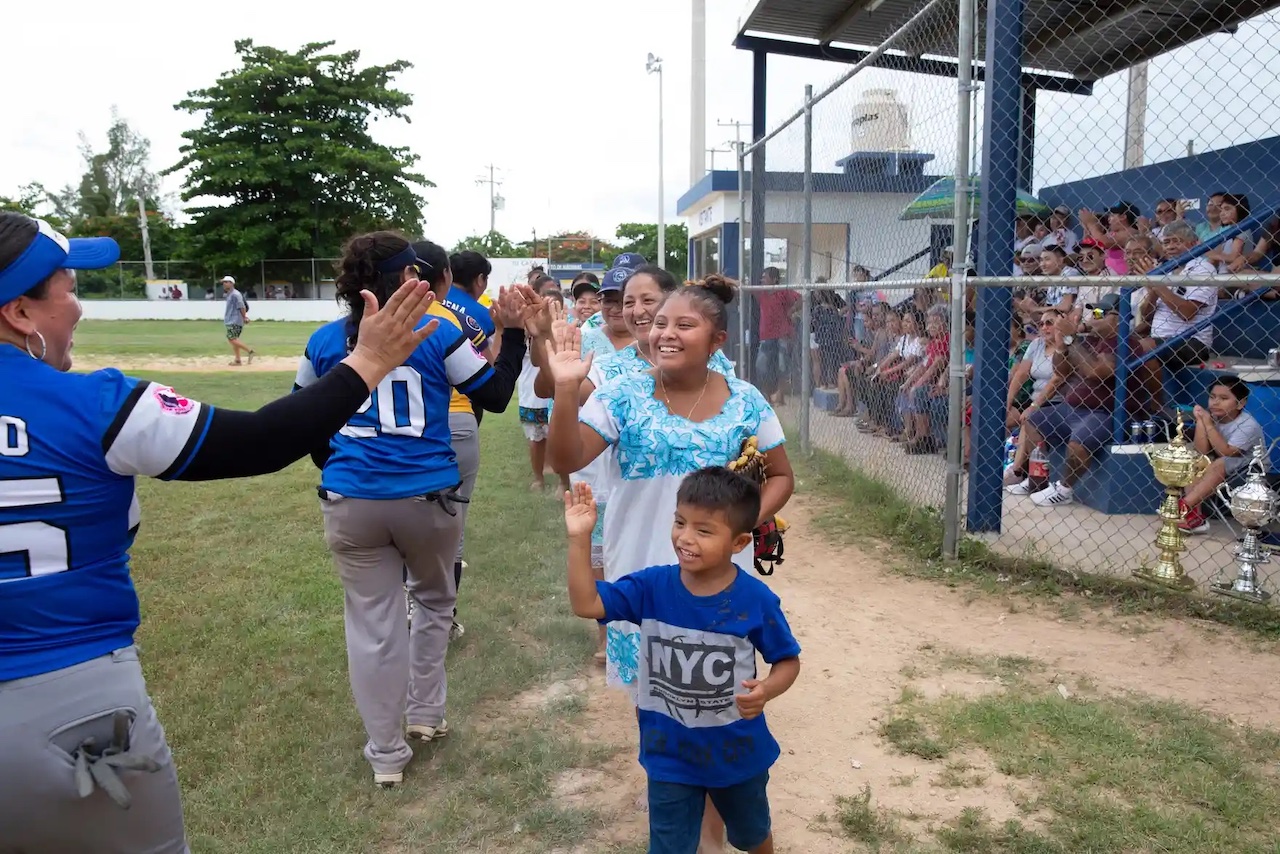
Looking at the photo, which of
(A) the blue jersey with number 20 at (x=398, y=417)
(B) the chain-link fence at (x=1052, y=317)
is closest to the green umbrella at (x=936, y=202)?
(B) the chain-link fence at (x=1052, y=317)

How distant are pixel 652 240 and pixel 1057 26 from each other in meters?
72.7

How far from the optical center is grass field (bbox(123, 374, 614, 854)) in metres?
3.35

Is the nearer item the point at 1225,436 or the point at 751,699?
the point at 751,699

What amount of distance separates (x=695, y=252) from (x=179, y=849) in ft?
63.7

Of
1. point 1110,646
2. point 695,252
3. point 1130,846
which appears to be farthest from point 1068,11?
point 695,252

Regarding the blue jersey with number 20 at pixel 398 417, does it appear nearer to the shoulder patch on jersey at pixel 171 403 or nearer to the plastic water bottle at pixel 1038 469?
the shoulder patch on jersey at pixel 171 403

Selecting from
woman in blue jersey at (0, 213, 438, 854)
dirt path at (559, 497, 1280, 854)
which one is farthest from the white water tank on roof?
woman in blue jersey at (0, 213, 438, 854)

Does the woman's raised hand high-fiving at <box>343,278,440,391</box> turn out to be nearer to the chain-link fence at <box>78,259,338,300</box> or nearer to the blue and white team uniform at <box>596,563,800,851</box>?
the blue and white team uniform at <box>596,563,800,851</box>

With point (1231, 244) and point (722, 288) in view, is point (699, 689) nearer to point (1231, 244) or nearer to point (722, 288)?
point (722, 288)

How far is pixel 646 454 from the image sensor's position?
10.1ft

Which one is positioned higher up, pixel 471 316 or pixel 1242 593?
pixel 471 316

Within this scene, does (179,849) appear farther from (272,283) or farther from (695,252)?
(272,283)

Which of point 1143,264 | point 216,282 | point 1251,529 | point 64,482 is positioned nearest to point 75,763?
point 64,482

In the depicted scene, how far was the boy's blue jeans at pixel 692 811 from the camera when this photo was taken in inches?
103
